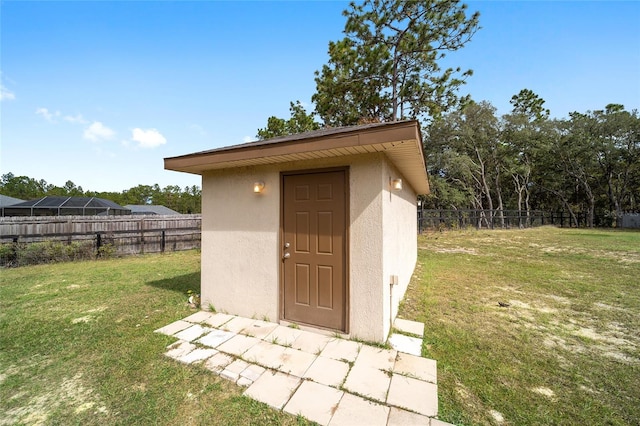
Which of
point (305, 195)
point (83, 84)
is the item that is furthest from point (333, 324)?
point (83, 84)

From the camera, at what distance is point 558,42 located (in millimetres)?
6723

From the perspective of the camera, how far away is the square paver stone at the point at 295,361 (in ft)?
7.88

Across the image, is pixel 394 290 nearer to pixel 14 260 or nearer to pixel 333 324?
pixel 333 324

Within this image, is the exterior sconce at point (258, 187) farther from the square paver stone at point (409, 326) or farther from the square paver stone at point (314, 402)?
the square paver stone at point (409, 326)

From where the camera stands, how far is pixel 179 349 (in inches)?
110

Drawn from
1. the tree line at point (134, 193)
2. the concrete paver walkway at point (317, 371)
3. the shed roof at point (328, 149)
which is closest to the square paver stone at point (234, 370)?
the concrete paver walkway at point (317, 371)

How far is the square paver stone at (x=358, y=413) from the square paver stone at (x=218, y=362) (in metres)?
1.23

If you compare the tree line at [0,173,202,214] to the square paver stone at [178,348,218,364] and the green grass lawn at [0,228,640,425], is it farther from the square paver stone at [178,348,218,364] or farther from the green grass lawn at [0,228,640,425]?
the square paver stone at [178,348,218,364]

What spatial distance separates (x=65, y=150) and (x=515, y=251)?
17687 millimetres

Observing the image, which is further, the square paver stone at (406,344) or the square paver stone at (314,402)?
the square paver stone at (406,344)

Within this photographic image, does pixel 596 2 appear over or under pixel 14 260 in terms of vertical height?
over

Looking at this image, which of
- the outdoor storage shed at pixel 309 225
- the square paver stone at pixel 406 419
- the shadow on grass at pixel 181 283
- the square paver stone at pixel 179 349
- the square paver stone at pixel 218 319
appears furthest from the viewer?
the shadow on grass at pixel 181 283

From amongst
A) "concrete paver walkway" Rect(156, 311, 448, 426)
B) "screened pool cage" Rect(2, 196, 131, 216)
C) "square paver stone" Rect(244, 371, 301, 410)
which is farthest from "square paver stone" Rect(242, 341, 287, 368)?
"screened pool cage" Rect(2, 196, 131, 216)

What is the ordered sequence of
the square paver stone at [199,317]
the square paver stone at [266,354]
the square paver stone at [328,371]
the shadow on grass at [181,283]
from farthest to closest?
the shadow on grass at [181,283] < the square paver stone at [199,317] < the square paver stone at [266,354] < the square paver stone at [328,371]
